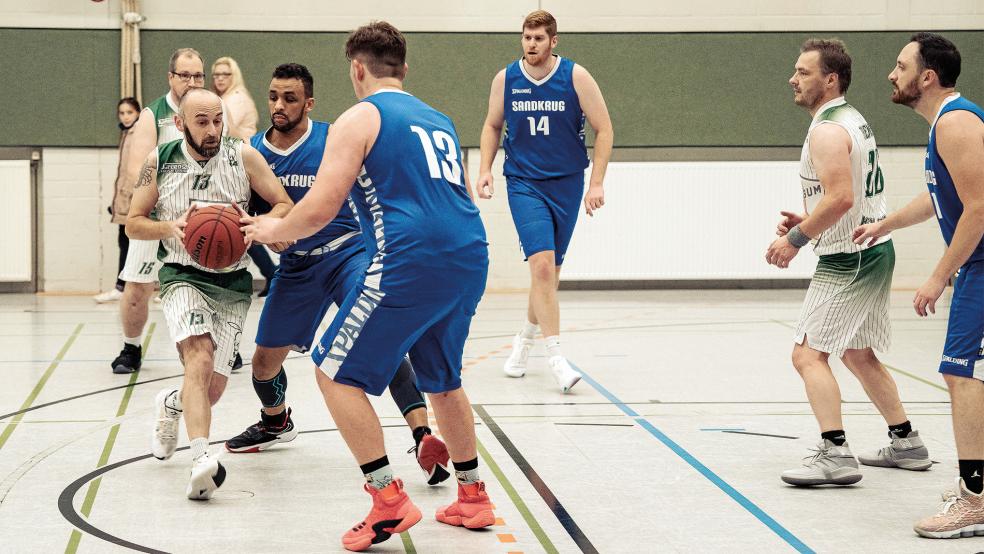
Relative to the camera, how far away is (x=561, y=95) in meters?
7.07

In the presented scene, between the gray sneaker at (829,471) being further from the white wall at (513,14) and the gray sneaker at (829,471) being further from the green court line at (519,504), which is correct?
the white wall at (513,14)

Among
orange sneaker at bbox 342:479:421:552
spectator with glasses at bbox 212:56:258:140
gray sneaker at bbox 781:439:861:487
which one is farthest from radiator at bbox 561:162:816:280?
orange sneaker at bbox 342:479:421:552

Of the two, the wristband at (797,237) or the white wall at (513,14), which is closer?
the wristband at (797,237)

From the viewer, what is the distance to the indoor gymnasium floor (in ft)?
13.0

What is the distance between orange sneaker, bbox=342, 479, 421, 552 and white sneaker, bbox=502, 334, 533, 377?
3.39 metres

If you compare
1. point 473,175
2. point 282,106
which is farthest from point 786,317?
point 282,106

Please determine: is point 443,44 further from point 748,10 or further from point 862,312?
point 862,312

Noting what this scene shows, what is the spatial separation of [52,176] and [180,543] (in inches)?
350

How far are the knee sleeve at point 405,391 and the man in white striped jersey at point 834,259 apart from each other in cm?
155

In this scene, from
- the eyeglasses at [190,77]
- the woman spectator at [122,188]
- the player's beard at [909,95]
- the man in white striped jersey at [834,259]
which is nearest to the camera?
the player's beard at [909,95]

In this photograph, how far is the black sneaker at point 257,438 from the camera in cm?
522

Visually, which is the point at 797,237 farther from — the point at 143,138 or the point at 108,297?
the point at 108,297

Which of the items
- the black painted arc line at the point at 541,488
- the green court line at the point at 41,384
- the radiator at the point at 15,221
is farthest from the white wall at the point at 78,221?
the black painted arc line at the point at 541,488

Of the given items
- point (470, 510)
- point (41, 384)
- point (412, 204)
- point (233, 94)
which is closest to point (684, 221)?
point (233, 94)
